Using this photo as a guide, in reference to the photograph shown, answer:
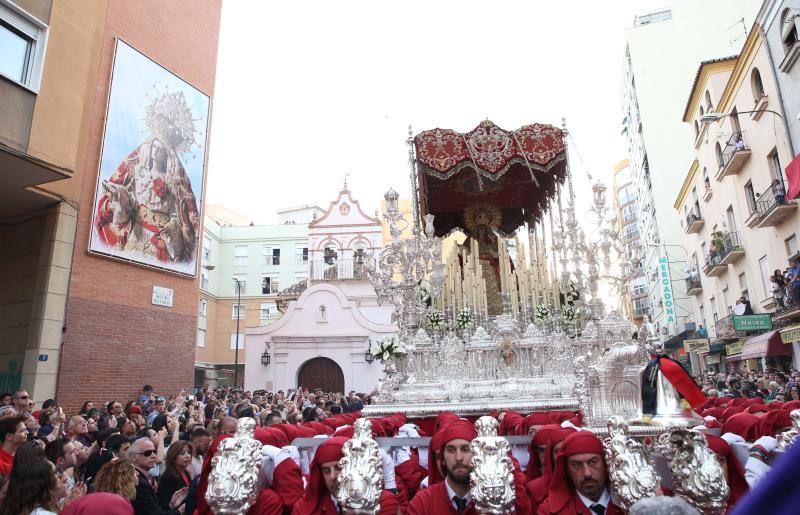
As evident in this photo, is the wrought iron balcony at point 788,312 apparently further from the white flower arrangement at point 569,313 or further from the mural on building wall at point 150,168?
the mural on building wall at point 150,168

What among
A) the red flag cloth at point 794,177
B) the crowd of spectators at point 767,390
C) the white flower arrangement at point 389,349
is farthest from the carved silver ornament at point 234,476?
the red flag cloth at point 794,177

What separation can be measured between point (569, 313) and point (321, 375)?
15.3 m

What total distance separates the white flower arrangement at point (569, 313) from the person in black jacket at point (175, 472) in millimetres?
5937

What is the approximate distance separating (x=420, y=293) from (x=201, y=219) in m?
9.27

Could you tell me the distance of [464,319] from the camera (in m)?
9.17

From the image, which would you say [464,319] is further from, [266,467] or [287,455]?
[266,467]

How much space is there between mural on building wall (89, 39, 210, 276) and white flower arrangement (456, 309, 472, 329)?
8.48 meters

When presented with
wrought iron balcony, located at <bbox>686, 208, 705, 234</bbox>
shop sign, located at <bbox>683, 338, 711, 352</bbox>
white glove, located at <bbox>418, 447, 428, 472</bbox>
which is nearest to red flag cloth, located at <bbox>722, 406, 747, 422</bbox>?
white glove, located at <bbox>418, 447, 428, 472</bbox>

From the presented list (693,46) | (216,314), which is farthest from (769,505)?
(693,46)

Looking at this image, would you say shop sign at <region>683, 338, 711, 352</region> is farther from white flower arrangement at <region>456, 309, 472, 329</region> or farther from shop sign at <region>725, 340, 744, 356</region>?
white flower arrangement at <region>456, 309, 472, 329</region>

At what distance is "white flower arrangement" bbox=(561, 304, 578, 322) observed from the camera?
8703 millimetres

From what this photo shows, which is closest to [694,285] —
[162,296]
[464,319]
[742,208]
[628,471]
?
[742,208]

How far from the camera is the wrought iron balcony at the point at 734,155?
60.3 feet

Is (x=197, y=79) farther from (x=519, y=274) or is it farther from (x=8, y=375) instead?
(x=519, y=274)
